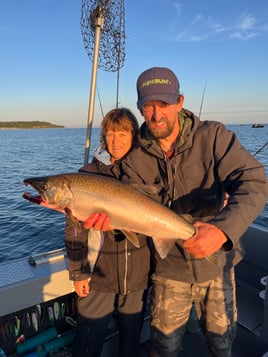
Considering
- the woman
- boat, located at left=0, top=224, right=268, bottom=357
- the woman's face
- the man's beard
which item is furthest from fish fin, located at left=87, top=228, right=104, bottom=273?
the man's beard

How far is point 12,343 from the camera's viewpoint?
4035 millimetres

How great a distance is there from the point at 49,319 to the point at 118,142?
264 centimetres

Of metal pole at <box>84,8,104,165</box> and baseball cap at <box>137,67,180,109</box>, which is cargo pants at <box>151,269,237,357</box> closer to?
baseball cap at <box>137,67,180,109</box>

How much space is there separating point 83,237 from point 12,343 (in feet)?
5.91

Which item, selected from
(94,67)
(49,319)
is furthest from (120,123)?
(49,319)

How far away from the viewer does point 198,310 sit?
137 inches

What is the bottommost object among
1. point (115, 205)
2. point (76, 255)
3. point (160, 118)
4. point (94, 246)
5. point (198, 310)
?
point (198, 310)

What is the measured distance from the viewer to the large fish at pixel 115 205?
2957mm

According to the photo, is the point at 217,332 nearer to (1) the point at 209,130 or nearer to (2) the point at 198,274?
(2) the point at 198,274

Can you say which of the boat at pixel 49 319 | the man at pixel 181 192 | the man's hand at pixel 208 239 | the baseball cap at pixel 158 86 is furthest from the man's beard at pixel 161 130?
the boat at pixel 49 319

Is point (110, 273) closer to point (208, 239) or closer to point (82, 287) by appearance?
point (82, 287)

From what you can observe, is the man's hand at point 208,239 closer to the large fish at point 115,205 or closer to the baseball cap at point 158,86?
the large fish at point 115,205

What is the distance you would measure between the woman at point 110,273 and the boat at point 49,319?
0.54 meters

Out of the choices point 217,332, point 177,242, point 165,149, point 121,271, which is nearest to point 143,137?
point 165,149
